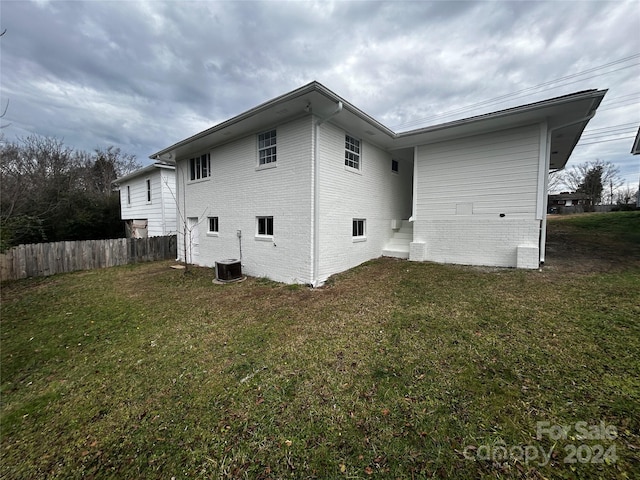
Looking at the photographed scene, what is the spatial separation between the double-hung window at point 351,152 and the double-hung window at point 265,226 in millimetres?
3054

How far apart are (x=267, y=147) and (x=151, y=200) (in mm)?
11876

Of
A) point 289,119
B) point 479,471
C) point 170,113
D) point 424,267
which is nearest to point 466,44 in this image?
point 289,119

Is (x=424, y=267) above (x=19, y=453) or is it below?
above

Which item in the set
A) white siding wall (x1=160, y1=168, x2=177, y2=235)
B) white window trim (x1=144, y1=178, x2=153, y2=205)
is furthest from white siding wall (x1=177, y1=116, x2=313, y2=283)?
white window trim (x1=144, y1=178, x2=153, y2=205)

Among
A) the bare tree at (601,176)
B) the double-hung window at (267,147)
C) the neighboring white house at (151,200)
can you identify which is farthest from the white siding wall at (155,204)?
the bare tree at (601,176)

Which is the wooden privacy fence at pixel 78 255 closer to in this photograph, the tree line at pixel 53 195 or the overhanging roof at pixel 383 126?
the overhanging roof at pixel 383 126

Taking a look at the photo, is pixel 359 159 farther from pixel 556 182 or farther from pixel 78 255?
pixel 556 182

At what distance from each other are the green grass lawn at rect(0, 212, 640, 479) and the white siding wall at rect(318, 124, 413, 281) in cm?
188

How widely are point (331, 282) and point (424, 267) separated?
118 inches

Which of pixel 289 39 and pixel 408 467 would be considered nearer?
pixel 408 467

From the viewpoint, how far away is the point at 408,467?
6.20ft

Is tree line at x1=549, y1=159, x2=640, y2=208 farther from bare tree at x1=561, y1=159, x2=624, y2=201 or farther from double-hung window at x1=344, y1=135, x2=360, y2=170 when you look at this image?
double-hung window at x1=344, y1=135, x2=360, y2=170

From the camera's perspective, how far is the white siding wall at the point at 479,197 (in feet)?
22.7

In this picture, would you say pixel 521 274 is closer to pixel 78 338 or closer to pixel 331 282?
pixel 331 282
